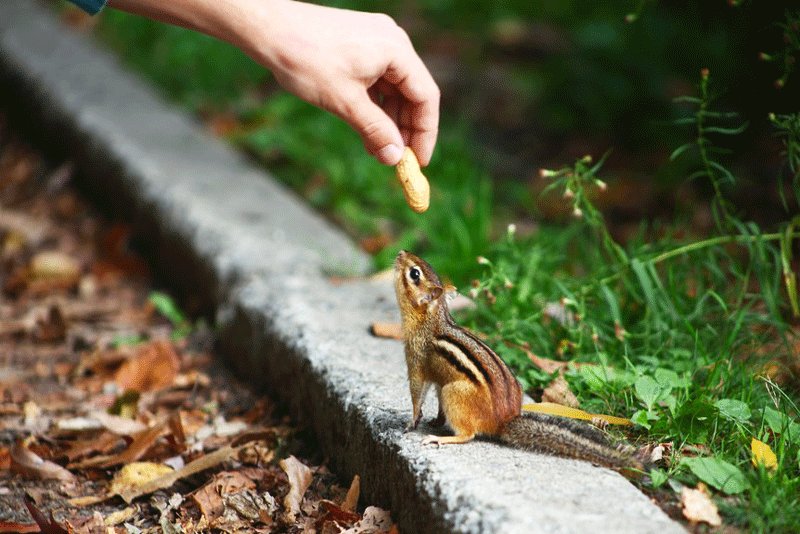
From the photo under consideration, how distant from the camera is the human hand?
262cm

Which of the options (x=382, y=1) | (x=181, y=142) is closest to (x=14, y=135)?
(x=181, y=142)

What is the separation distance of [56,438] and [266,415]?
0.75 meters

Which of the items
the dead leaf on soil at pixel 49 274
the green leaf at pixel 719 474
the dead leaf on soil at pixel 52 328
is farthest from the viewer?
the dead leaf on soil at pixel 49 274

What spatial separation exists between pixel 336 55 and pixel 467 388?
3.24ft

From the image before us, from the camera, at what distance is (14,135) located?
6.90 metres

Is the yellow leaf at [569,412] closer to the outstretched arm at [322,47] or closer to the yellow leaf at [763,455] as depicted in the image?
the yellow leaf at [763,455]

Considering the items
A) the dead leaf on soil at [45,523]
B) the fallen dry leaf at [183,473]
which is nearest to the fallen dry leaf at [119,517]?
the fallen dry leaf at [183,473]

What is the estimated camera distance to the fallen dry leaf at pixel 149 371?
3.88m

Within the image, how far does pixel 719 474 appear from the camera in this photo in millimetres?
2455

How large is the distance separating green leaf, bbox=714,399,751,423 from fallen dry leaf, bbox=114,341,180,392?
7.14 feet

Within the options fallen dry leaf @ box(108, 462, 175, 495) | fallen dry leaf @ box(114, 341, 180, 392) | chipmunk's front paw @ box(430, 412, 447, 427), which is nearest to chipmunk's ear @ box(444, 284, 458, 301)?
chipmunk's front paw @ box(430, 412, 447, 427)

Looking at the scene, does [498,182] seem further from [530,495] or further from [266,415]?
[530,495]

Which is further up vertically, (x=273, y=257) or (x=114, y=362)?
(x=273, y=257)

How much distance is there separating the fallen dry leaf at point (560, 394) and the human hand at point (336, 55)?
0.93 m
